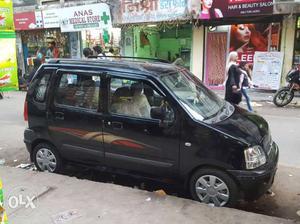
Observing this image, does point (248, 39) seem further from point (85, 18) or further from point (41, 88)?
point (41, 88)

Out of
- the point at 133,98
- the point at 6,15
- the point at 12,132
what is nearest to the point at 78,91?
the point at 133,98

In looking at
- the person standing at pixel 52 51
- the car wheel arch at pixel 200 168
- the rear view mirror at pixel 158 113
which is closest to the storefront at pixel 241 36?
the person standing at pixel 52 51

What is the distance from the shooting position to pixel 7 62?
4.12m

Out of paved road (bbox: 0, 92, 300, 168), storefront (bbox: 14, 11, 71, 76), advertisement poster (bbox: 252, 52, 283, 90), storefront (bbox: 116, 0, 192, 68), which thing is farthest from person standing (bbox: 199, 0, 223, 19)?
storefront (bbox: 14, 11, 71, 76)

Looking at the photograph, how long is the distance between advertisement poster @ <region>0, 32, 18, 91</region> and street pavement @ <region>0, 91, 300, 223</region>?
7.82 feet

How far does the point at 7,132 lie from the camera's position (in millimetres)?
8406

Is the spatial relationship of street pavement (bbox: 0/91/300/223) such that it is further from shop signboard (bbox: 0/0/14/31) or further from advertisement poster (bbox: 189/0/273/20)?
advertisement poster (bbox: 189/0/273/20)

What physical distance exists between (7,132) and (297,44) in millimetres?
9860

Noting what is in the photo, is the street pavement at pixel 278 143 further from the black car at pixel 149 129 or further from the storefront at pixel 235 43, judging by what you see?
the storefront at pixel 235 43

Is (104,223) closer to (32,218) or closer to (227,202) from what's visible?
(32,218)

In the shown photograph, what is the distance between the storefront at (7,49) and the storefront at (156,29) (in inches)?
369

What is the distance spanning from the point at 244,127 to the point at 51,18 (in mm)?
14341

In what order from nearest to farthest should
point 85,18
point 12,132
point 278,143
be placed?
1. point 278,143
2. point 12,132
3. point 85,18

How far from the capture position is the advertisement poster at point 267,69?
1222 cm
